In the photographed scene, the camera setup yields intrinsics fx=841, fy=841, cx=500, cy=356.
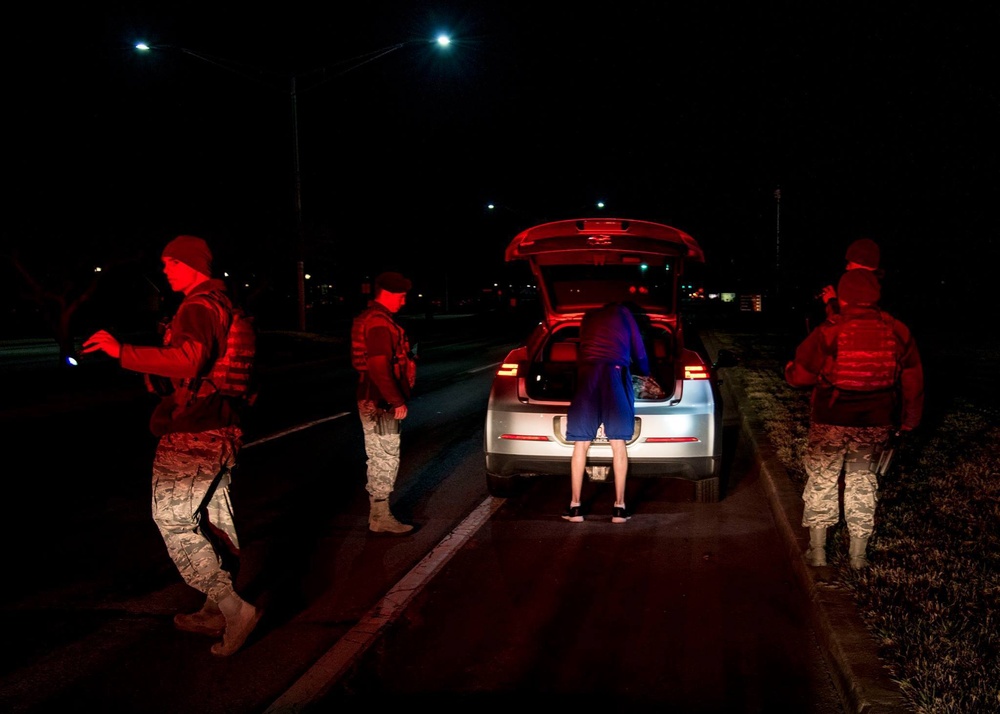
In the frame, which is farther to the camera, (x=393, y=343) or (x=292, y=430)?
(x=292, y=430)

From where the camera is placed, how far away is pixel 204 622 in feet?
13.9

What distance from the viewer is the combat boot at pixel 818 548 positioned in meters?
4.78

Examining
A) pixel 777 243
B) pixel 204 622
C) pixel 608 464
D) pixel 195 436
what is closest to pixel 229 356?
pixel 195 436

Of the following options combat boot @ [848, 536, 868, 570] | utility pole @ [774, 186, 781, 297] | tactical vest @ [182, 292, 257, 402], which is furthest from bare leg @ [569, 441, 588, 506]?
utility pole @ [774, 186, 781, 297]

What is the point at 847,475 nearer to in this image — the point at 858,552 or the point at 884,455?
the point at 884,455

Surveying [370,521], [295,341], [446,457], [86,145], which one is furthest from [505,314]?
[370,521]

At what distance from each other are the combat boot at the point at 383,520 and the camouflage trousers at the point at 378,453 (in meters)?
0.05

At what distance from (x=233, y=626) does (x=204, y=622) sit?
0.97ft

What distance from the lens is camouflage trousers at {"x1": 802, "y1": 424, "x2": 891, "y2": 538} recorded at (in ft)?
15.2

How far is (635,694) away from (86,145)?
1921cm

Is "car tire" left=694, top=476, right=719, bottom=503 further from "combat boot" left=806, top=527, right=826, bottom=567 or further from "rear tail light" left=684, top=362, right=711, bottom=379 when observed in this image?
"combat boot" left=806, top=527, right=826, bottom=567

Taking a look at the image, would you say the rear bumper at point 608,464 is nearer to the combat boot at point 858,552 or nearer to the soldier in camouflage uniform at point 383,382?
the soldier in camouflage uniform at point 383,382

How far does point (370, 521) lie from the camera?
593 centimetres

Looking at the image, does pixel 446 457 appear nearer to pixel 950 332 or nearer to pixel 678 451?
pixel 678 451
